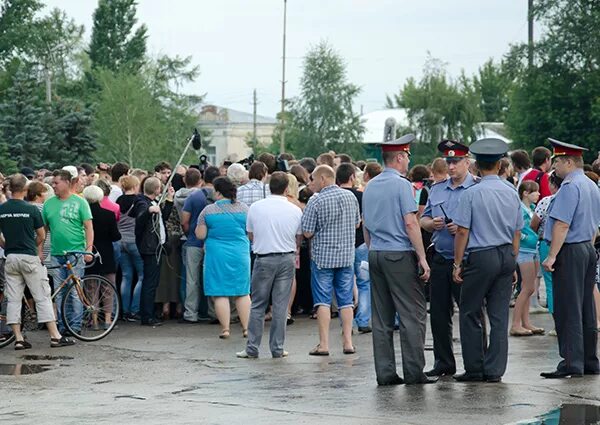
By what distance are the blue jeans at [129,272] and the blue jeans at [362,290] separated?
3092mm

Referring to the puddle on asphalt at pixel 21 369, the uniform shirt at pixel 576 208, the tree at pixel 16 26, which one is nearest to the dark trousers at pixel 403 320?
the uniform shirt at pixel 576 208

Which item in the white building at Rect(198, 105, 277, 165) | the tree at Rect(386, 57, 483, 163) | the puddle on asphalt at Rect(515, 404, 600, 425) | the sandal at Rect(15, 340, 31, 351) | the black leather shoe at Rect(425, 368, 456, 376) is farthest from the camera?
the white building at Rect(198, 105, 277, 165)

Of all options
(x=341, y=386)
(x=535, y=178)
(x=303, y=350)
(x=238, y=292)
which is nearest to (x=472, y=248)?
(x=341, y=386)

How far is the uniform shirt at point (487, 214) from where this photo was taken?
11.9 metres

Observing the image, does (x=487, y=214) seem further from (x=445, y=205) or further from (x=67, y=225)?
(x=67, y=225)

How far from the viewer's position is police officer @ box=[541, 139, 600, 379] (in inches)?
483

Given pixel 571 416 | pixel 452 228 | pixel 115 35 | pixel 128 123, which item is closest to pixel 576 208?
pixel 452 228

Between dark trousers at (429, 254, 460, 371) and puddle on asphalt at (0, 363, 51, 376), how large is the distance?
413cm

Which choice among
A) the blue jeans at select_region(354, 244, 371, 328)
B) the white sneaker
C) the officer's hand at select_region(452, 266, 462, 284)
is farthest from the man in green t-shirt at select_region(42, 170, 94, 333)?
the officer's hand at select_region(452, 266, 462, 284)

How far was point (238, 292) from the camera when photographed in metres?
16.5

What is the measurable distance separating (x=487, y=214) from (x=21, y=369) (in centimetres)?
524

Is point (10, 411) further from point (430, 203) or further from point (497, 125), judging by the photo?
point (497, 125)

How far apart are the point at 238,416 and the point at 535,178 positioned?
8774mm

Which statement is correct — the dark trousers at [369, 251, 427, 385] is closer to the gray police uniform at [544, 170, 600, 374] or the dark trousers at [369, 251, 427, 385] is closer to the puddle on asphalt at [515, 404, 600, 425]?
the gray police uniform at [544, 170, 600, 374]
